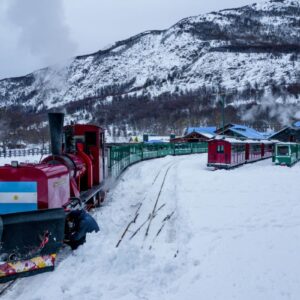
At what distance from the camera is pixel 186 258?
245 inches

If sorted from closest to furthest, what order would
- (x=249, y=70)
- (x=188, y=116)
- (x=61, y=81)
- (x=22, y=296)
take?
(x=22, y=296), (x=61, y=81), (x=188, y=116), (x=249, y=70)

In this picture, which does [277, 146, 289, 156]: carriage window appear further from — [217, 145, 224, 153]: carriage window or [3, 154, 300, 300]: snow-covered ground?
[3, 154, 300, 300]: snow-covered ground

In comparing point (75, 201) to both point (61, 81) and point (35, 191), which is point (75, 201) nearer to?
point (35, 191)

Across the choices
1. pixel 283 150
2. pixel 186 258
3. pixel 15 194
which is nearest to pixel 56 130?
pixel 15 194

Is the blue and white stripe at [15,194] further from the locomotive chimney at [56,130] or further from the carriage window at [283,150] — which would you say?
the carriage window at [283,150]

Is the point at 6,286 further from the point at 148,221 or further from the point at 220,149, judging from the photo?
the point at 220,149

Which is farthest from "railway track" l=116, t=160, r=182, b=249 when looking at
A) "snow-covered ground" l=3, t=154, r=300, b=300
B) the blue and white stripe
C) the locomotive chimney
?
the locomotive chimney

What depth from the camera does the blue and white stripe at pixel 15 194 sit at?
610 cm

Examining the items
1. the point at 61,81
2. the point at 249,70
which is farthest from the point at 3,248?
the point at 249,70

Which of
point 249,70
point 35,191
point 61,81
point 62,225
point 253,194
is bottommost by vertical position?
point 253,194

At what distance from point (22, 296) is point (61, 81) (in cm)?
1348

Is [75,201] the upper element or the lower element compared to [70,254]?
upper

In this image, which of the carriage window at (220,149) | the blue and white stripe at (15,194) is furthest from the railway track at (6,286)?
the carriage window at (220,149)

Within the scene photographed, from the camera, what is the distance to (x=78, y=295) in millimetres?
4781
